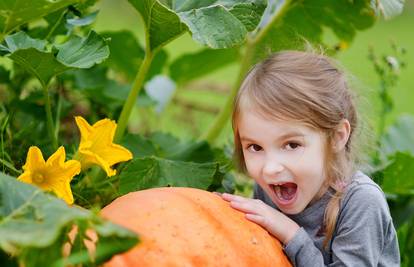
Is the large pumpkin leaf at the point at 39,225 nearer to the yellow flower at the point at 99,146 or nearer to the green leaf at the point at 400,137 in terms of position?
the yellow flower at the point at 99,146

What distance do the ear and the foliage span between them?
20cm

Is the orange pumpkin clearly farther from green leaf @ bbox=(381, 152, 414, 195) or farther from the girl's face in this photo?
green leaf @ bbox=(381, 152, 414, 195)

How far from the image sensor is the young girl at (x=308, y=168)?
4.34ft

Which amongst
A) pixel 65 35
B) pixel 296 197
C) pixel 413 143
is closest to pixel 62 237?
pixel 296 197

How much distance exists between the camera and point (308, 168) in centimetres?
133

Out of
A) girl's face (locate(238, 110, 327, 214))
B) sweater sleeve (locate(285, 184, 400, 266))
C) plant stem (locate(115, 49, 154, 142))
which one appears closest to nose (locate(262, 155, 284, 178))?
girl's face (locate(238, 110, 327, 214))

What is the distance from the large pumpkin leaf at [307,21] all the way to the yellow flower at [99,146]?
1.81ft

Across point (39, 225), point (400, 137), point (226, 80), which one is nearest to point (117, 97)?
point (400, 137)

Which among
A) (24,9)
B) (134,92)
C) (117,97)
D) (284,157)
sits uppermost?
(24,9)

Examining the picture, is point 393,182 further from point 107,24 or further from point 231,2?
point 107,24

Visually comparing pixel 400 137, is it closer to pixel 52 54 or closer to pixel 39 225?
pixel 52 54

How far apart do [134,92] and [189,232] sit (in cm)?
43

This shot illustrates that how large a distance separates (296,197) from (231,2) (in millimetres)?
334

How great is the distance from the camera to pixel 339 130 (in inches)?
54.7
